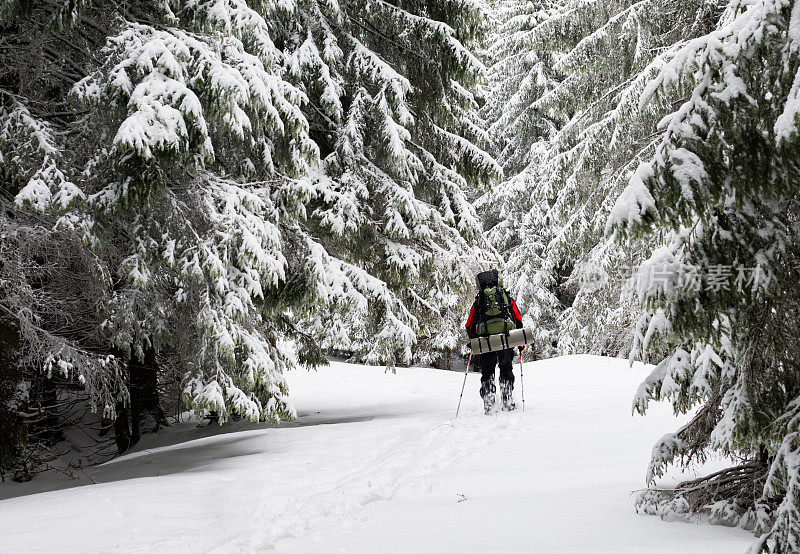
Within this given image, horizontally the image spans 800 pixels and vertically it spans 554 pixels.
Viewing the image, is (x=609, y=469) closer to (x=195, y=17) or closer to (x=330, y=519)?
(x=330, y=519)

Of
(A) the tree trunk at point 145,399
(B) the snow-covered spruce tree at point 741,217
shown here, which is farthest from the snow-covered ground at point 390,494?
(A) the tree trunk at point 145,399

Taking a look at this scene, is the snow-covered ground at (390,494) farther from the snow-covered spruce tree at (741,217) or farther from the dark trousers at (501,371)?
the snow-covered spruce tree at (741,217)

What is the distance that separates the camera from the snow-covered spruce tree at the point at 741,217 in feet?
7.63

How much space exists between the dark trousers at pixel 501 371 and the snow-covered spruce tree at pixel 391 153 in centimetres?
106

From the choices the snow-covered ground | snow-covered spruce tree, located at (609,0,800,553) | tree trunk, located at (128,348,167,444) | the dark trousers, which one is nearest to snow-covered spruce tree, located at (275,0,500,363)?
the dark trousers

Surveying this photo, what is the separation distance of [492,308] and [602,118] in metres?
4.56

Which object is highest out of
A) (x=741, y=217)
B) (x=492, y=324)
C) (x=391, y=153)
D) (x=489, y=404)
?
(x=391, y=153)

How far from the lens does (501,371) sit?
827cm

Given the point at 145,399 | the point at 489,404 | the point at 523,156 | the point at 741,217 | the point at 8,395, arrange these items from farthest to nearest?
the point at 523,156 < the point at 145,399 < the point at 489,404 < the point at 8,395 < the point at 741,217

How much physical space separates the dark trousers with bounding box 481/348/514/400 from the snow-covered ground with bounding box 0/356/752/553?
15.2 inches

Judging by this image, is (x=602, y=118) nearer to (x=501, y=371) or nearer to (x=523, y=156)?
(x=501, y=371)

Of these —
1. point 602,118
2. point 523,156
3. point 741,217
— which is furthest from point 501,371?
point 523,156

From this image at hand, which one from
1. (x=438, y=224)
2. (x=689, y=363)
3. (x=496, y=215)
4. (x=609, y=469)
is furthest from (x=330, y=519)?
(x=496, y=215)

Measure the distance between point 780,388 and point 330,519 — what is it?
121 inches
